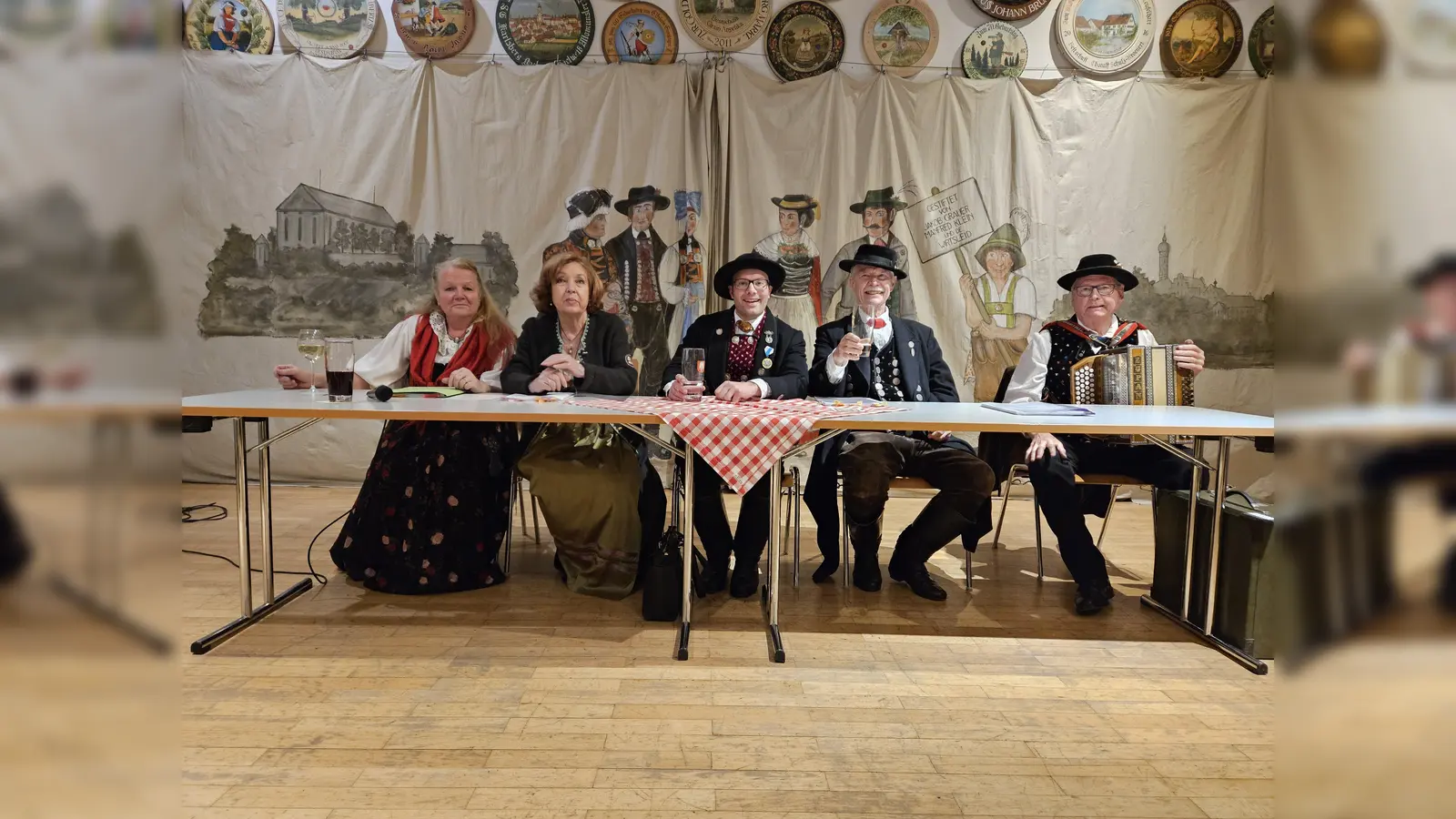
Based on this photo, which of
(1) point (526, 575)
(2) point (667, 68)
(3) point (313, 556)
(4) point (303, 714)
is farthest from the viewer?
(2) point (667, 68)

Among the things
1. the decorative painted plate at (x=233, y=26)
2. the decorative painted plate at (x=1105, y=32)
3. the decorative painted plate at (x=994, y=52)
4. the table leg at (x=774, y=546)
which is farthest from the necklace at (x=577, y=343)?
the decorative painted plate at (x=1105, y=32)

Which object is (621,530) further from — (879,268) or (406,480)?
(879,268)

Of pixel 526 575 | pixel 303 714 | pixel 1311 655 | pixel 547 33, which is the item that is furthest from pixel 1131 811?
pixel 547 33

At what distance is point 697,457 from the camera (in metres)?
2.68

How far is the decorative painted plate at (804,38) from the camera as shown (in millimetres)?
4621

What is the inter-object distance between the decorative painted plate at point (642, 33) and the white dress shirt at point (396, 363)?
8.00 ft

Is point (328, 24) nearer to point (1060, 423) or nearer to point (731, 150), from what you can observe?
point (731, 150)

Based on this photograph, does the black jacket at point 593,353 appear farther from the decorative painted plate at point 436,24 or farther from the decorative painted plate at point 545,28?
the decorative painted plate at point 436,24

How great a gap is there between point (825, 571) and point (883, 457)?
0.52 meters

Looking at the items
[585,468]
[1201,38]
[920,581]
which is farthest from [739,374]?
[1201,38]

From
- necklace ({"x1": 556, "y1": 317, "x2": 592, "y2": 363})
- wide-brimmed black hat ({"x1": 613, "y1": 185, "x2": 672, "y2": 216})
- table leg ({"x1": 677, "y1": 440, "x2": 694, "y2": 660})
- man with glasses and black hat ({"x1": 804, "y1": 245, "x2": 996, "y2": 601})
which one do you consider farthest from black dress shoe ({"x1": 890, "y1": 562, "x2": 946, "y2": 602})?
wide-brimmed black hat ({"x1": 613, "y1": 185, "x2": 672, "y2": 216})

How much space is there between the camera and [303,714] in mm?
1812

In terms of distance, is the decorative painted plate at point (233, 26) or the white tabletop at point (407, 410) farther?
the decorative painted plate at point (233, 26)

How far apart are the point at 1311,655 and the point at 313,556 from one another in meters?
3.51
